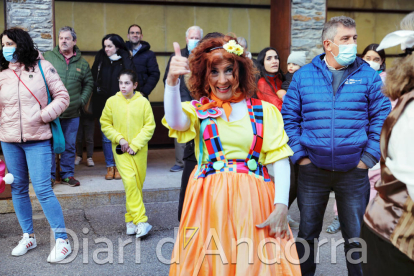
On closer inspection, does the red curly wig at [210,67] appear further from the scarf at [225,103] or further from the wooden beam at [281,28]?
the wooden beam at [281,28]

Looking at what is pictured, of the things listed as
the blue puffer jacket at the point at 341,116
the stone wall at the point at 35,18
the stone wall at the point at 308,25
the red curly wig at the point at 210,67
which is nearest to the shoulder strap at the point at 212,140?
the red curly wig at the point at 210,67

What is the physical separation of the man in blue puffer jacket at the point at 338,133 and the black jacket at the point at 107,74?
154 inches

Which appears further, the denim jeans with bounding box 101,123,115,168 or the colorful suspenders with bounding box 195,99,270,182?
the denim jeans with bounding box 101,123,115,168

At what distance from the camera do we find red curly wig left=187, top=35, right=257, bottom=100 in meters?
2.93

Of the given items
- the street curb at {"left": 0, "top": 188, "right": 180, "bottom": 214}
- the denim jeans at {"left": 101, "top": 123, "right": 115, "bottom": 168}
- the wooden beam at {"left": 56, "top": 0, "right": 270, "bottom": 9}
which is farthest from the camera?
the wooden beam at {"left": 56, "top": 0, "right": 270, "bottom": 9}

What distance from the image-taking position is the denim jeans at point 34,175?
4551 mm

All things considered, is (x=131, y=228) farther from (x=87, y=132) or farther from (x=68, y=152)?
(x=87, y=132)

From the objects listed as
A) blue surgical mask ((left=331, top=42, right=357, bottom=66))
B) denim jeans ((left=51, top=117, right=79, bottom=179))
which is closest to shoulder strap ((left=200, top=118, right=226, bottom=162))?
blue surgical mask ((left=331, top=42, right=357, bottom=66))

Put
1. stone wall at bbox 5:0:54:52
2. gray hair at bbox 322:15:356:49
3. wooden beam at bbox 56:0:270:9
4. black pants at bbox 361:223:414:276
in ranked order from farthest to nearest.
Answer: wooden beam at bbox 56:0:270:9 → stone wall at bbox 5:0:54:52 → gray hair at bbox 322:15:356:49 → black pants at bbox 361:223:414:276

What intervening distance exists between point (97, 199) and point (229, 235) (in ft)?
12.7

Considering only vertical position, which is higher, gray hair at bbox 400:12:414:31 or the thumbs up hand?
gray hair at bbox 400:12:414:31

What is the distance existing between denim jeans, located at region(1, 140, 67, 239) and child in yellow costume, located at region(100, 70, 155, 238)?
0.79 meters

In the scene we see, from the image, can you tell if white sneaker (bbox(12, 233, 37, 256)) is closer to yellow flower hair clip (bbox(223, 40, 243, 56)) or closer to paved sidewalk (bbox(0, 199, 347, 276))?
paved sidewalk (bbox(0, 199, 347, 276))

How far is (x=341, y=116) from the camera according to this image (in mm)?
3654
